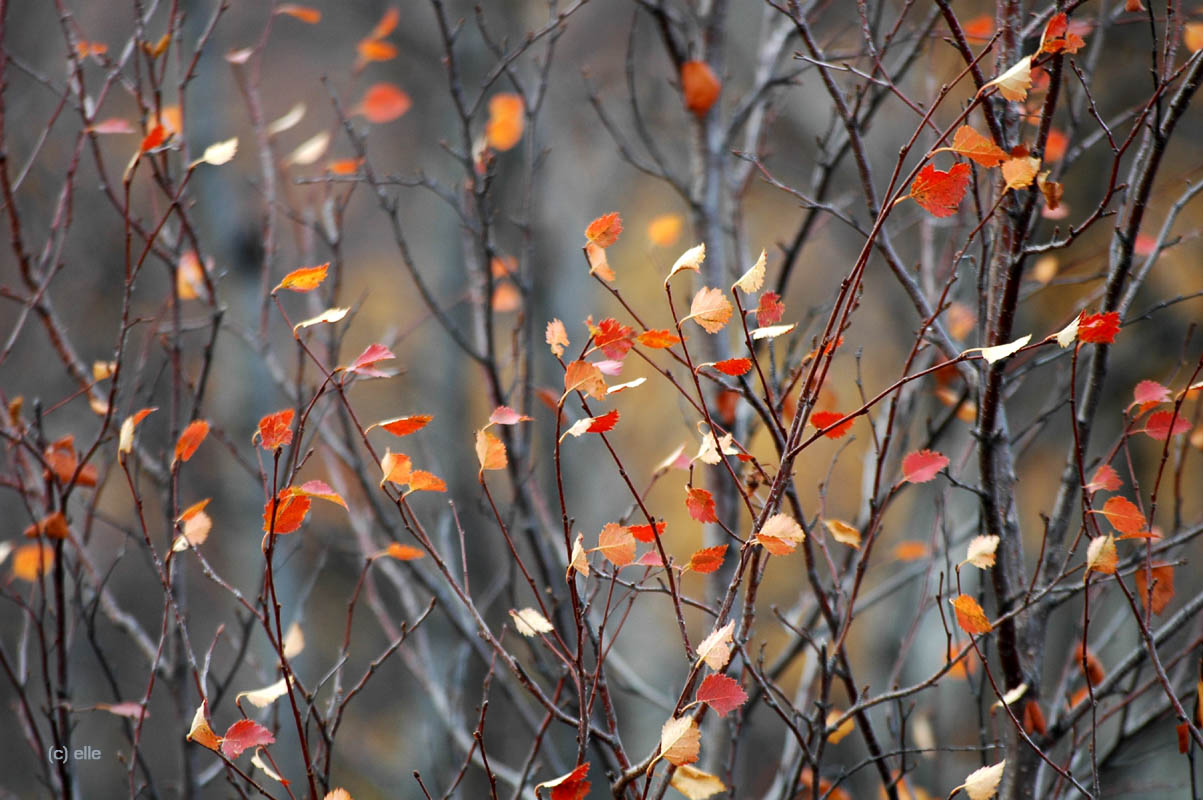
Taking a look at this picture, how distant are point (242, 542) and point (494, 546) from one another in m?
2.78

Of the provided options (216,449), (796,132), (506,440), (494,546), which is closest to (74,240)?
(216,449)

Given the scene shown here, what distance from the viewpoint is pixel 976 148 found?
0.91 metres

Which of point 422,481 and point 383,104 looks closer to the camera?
point 422,481

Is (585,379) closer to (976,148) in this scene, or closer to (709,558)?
(709,558)

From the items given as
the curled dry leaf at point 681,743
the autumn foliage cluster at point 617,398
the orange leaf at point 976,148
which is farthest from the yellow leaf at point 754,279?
the curled dry leaf at point 681,743

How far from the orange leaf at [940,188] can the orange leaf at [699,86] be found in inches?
33.0

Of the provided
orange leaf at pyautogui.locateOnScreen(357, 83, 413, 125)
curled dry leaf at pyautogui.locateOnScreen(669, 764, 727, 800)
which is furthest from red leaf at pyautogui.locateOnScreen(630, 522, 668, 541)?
orange leaf at pyautogui.locateOnScreen(357, 83, 413, 125)

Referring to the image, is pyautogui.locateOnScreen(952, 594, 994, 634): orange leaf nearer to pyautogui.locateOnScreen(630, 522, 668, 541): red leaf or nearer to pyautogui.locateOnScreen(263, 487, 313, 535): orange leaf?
pyautogui.locateOnScreen(630, 522, 668, 541): red leaf

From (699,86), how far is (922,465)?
3.09ft

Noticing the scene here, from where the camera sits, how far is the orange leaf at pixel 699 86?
1.67 meters

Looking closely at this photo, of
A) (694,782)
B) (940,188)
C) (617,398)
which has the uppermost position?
(940,188)

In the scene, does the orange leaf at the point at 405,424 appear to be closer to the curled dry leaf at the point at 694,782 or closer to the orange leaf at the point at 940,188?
the curled dry leaf at the point at 694,782

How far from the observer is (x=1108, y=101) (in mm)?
4406

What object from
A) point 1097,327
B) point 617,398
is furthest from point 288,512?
point 617,398
